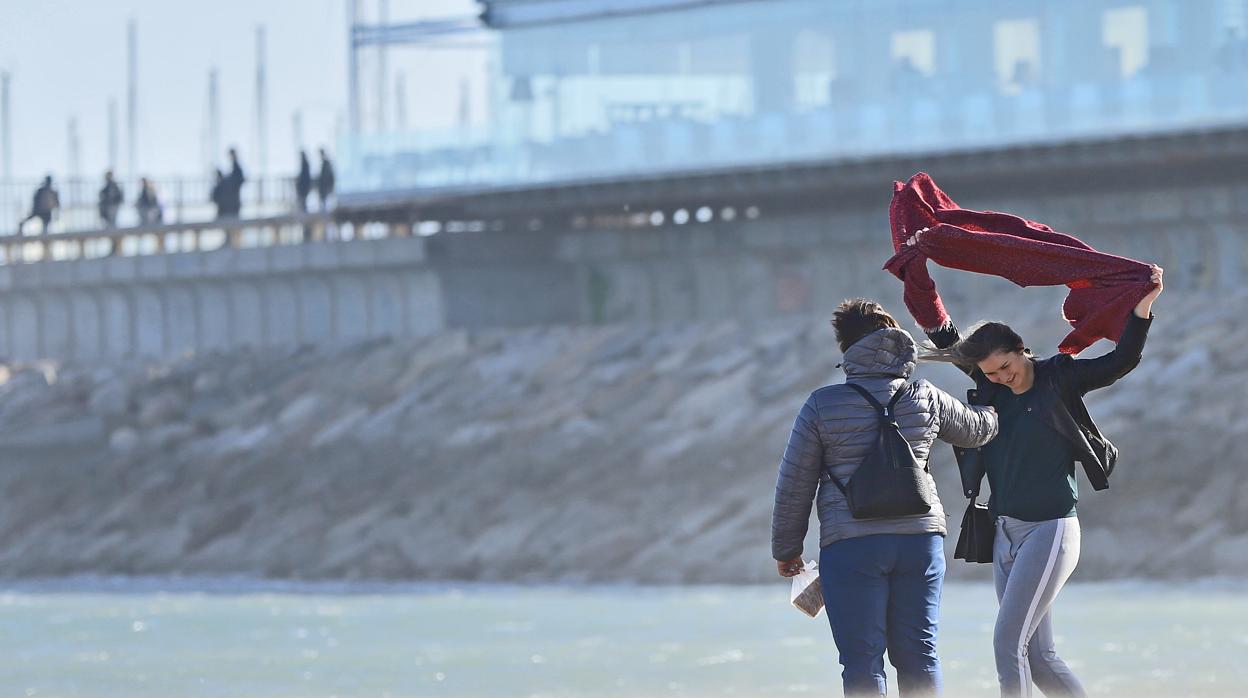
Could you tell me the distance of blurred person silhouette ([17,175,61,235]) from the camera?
3744 centimetres

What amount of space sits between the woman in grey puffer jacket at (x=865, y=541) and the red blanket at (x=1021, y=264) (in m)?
0.70

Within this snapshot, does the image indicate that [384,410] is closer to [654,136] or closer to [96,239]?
[654,136]

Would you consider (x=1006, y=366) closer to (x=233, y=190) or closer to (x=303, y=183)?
(x=303, y=183)

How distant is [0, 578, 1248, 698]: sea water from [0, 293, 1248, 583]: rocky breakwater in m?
1.95

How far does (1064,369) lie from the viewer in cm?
731

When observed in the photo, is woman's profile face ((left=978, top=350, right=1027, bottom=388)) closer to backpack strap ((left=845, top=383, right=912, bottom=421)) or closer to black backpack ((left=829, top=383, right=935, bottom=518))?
backpack strap ((left=845, top=383, right=912, bottom=421))

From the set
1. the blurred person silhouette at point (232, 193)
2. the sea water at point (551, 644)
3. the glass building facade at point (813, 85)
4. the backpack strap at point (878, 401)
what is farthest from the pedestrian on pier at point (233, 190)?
the backpack strap at point (878, 401)

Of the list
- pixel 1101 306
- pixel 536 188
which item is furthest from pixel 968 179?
pixel 1101 306

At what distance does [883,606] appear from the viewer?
6816mm

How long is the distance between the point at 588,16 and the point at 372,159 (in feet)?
12.5

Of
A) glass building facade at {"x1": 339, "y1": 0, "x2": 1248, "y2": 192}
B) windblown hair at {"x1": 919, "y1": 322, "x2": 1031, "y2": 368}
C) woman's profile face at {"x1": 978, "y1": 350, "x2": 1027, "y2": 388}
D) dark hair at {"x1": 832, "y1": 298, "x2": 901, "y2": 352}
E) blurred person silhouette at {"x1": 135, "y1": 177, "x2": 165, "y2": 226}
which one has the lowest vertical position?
blurred person silhouette at {"x1": 135, "y1": 177, "x2": 165, "y2": 226}

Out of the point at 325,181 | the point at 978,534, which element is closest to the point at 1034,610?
the point at 978,534

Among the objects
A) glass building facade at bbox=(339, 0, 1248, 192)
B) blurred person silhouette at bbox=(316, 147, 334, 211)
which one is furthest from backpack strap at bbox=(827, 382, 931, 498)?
blurred person silhouette at bbox=(316, 147, 334, 211)

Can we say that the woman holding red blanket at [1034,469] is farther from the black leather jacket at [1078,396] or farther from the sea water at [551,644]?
the sea water at [551,644]
